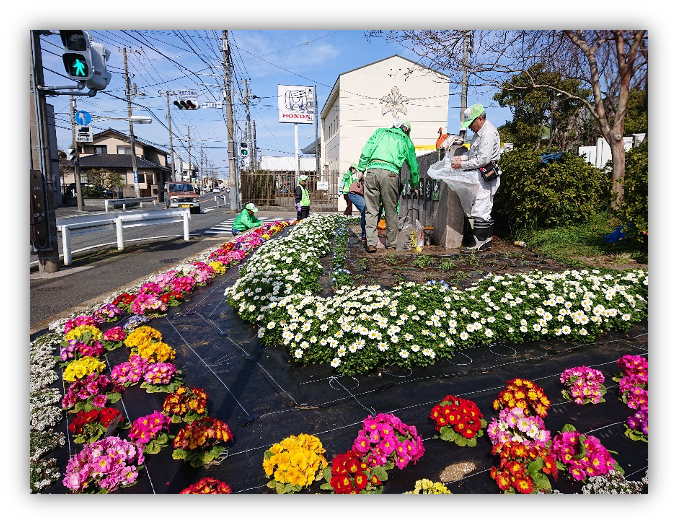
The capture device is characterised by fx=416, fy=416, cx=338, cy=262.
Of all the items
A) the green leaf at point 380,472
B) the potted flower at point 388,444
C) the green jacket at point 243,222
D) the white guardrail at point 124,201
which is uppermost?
the white guardrail at point 124,201

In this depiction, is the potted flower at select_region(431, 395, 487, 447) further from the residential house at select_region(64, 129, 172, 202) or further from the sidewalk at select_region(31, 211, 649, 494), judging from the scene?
the residential house at select_region(64, 129, 172, 202)

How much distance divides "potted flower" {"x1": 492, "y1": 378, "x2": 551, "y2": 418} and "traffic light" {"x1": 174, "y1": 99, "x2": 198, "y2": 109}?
24766mm

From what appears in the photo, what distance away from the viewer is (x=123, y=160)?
52.8 metres

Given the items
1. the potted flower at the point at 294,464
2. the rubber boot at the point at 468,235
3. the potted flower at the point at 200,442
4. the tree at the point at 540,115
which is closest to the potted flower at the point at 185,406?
the potted flower at the point at 200,442

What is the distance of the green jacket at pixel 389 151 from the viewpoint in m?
5.69

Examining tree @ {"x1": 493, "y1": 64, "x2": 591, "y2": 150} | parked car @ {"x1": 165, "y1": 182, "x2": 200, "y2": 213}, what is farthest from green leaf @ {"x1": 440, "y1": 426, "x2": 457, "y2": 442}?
parked car @ {"x1": 165, "y1": 182, "x2": 200, "y2": 213}

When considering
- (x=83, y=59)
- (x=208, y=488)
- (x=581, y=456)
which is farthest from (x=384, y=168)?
(x=83, y=59)

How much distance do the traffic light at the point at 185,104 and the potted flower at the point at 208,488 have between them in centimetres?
2475

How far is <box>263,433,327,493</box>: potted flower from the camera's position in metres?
1.80

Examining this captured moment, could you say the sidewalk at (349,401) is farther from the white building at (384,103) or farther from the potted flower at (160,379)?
the white building at (384,103)

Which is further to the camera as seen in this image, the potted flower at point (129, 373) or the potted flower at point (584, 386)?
the potted flower at point (129, 373)
